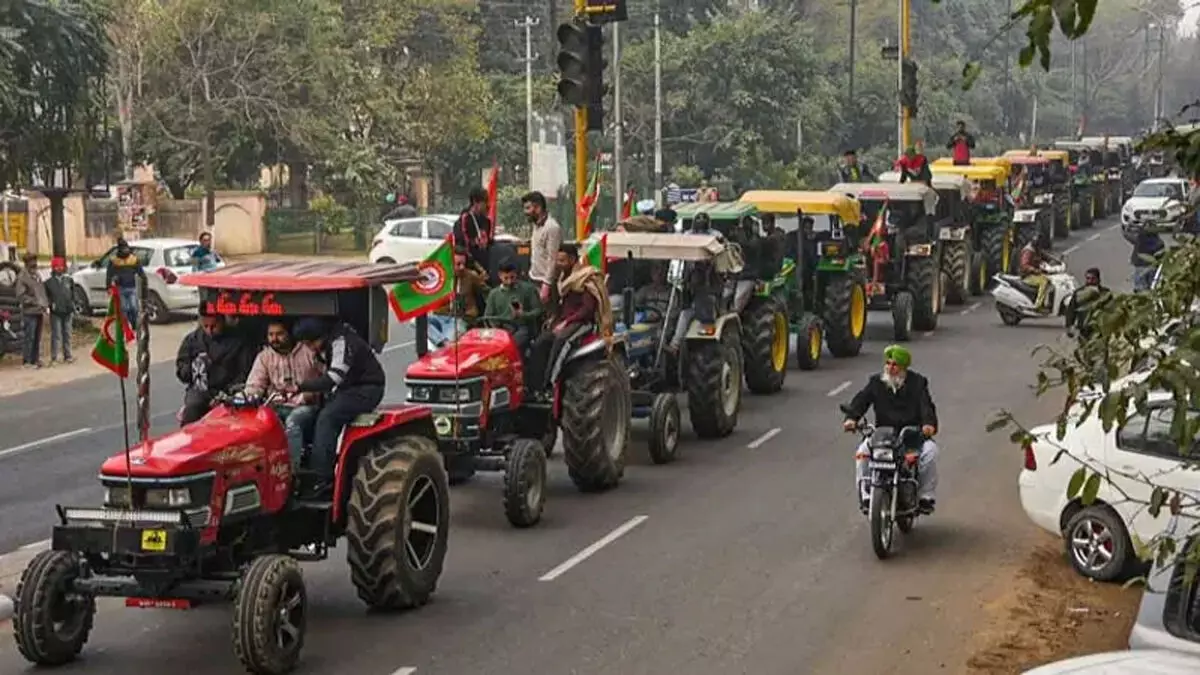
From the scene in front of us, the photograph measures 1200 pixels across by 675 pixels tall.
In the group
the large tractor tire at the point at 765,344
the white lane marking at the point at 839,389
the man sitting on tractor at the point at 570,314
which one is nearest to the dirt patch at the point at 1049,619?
the man sitting on tractor at the point at 570,314

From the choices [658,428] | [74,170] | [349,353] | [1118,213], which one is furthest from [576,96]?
[1118,213]

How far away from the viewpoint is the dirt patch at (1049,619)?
11500 millimetres

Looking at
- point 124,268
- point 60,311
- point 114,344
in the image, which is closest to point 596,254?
point 114,344

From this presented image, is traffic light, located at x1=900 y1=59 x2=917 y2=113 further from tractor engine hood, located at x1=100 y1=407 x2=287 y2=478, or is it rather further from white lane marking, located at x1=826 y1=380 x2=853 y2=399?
tractor engine hood, located at x1=100 y1=407 x2=287 y2=478

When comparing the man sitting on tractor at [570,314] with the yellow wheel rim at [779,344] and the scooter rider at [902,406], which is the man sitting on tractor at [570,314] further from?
the yellow wheel rim at [779,344]

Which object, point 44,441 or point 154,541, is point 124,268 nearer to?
point 44,441

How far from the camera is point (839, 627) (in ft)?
40.1

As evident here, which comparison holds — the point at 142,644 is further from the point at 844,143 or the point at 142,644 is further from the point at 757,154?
the point at 844,143

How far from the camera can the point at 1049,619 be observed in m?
12.4

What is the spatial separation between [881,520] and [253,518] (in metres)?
4.96

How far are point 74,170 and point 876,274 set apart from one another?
1496 centimetres

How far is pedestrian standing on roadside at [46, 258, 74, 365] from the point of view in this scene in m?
28.5

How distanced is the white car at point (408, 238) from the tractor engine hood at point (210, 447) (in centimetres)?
2811

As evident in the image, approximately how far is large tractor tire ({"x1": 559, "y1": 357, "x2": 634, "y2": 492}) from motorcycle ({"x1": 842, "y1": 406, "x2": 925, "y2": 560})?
2.43 meters
